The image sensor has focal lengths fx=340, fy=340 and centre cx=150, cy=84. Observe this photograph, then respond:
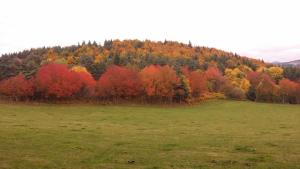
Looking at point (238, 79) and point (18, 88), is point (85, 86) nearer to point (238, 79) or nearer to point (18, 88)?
point (18, 88)

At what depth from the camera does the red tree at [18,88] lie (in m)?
88.1

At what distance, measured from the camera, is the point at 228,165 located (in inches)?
649

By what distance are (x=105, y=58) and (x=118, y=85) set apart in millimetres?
46206

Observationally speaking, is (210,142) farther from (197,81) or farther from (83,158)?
(197,81)

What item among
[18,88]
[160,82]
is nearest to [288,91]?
[160,82]

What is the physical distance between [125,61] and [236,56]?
8781 centimetres

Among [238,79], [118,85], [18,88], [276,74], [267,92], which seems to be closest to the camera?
[18,88]

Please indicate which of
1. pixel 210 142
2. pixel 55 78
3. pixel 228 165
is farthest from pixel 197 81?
pixel 228 165

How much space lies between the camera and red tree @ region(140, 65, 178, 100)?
9175 cm

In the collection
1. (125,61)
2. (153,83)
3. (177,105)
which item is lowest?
(177,105)

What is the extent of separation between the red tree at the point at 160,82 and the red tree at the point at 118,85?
2.47m

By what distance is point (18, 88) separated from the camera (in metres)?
88.1

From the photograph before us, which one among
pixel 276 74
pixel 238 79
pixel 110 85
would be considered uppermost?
pixel 276 74

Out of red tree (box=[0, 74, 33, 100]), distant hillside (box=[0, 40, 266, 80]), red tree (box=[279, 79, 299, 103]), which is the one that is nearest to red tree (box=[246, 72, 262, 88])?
red tree (box=[279, 79, 299, 103])
